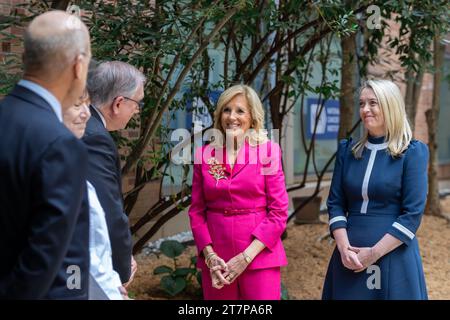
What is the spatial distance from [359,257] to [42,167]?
7.59 feet

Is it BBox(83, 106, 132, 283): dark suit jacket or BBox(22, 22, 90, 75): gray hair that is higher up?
BBox(22, 22, 90, 75): gray hair

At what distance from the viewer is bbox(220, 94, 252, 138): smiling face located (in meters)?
4.08

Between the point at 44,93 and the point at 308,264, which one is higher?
the point at 44,93

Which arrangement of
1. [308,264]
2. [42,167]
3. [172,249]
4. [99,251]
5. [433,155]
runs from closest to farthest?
[42,167] → [99,251] → [172,249] → [308,264] → [433,155]

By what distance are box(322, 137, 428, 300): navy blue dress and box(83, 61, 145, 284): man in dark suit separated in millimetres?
1383

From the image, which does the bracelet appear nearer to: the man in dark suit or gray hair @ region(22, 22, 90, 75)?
the man in dark suit

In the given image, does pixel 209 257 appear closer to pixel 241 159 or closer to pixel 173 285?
pixel 241 159

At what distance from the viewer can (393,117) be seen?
152 inches

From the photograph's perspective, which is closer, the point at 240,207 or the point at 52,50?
the point at 52,50

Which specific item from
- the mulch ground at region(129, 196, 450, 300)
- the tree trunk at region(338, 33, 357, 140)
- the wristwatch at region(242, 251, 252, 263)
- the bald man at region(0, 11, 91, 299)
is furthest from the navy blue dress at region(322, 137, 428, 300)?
the tree trunk at region(338, 33, 357, 140)

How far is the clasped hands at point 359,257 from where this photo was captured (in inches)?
149

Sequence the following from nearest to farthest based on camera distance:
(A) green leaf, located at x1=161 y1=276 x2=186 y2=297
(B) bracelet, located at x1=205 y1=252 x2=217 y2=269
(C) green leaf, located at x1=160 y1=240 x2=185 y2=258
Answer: (B) bracelet, located at x1=205 y1=252 x2=217 y2=269, (A) green leaf, located at x1=161 y1=276 x2=186 y2=297, (C) green leaf, located at x1=160 y1=240 x2=185 y2=258

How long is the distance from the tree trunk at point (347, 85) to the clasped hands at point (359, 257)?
383 cm

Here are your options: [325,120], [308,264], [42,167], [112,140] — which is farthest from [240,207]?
[325,120]
